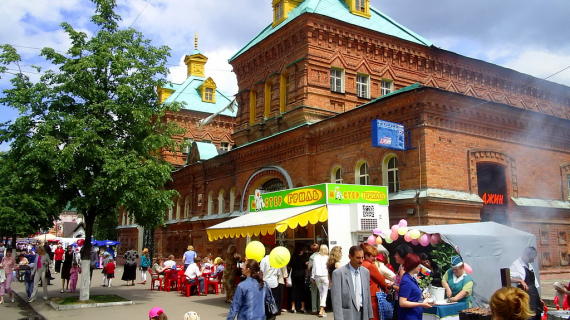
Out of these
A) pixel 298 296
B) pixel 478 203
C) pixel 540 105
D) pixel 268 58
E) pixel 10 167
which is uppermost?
pixel 268 58

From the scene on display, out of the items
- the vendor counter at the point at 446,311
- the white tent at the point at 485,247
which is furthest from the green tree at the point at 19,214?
the vendor counter at the point at 446,311

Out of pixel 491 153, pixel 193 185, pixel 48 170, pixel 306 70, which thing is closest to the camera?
pixel 48 170

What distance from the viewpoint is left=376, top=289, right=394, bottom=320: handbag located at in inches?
286

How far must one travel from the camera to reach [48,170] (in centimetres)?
1438

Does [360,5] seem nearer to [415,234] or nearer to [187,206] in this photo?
[187,206]

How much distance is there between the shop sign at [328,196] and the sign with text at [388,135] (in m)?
1.33

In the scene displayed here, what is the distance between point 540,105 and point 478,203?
42.8ft

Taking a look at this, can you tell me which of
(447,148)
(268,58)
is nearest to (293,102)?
(268,58)

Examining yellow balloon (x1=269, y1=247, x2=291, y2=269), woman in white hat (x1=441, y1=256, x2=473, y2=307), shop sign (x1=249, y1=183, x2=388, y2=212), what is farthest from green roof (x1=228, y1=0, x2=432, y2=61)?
woman in white hat (x1=441, y1=256, x2=473, y2=307)

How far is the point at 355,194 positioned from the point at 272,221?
2.49m

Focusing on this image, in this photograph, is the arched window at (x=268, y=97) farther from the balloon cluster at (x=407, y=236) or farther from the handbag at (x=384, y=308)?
the handbag at (x=384, y=308)

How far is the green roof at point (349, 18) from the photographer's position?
22.8 m

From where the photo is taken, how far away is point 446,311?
24.7 feet

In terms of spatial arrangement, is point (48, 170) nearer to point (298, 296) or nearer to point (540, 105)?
point (298, 296)
